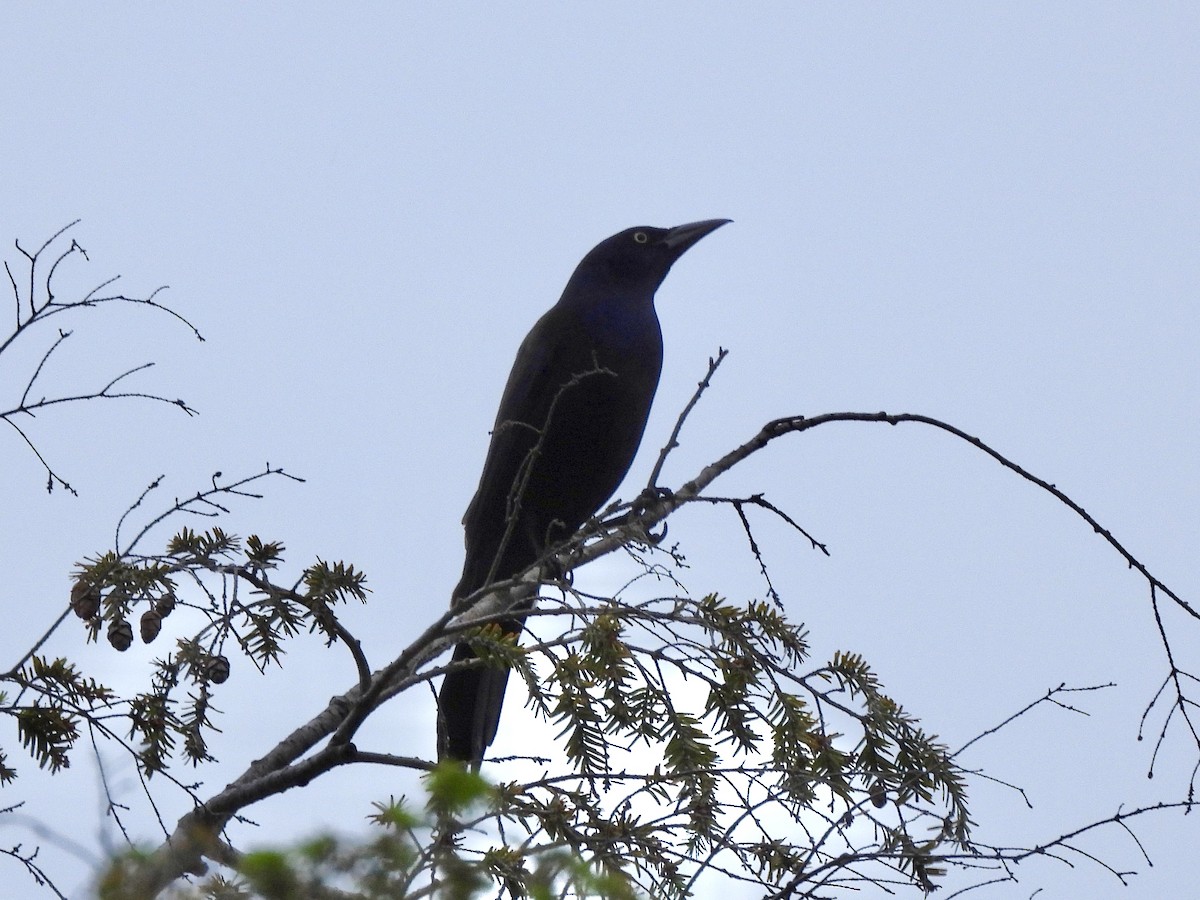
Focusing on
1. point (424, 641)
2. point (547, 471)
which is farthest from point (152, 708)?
point (547, 471)

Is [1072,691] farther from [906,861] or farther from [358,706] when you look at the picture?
[358,706]

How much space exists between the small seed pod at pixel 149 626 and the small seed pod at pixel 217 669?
18 centimetres

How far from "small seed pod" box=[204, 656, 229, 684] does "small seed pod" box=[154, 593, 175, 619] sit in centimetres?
A: 14

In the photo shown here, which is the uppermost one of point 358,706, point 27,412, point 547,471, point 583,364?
point 583,364

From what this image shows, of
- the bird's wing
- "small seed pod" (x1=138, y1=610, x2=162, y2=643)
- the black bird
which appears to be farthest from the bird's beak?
"small seed pod" (x1=138, y1=610, x2=162, y2=643)

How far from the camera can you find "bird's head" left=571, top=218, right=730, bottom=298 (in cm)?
527

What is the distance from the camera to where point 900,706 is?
8.57ft

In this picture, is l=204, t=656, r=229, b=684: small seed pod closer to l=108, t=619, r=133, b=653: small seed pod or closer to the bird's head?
l=108, t=619, r=133, b=653: small seed pod

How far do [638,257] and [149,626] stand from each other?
3214 mm

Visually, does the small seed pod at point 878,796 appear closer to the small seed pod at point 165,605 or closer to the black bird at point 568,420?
the small seed pod at point 165,605

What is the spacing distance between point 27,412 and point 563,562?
1376mm

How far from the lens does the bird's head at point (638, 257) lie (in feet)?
17.3

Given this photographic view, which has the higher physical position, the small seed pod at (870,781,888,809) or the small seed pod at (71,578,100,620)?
the small seed pod at (71,578,100,620)

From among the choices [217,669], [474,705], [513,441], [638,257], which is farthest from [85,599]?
[638,257]
